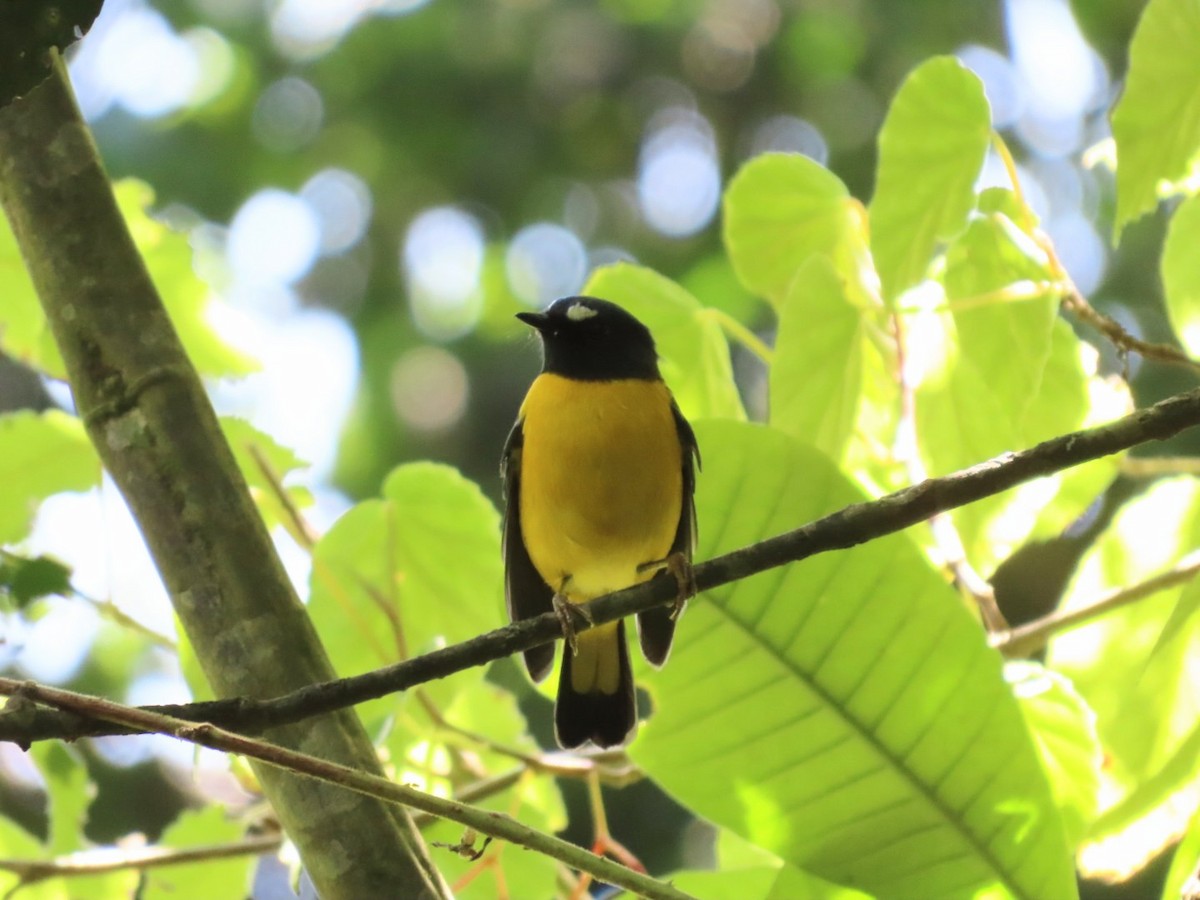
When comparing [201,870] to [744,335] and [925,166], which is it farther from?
[925,166]

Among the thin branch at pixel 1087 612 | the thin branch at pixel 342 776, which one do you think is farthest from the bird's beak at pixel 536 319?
the thin branch at pixel 342 776

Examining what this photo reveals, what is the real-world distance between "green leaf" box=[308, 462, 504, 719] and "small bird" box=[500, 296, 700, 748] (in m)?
0.34

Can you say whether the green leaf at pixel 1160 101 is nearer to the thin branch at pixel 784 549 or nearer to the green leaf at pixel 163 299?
the thin branch at pixel 784 549

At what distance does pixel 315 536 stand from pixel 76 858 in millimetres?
704

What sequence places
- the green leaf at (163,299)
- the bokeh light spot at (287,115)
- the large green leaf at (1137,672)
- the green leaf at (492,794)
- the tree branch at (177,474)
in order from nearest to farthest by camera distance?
the tree branch at (177,474), the large green leaf at (1137,672), the green leaf at (492,794), the green leaf at (163,299), the bokeh light spot at (287,115)

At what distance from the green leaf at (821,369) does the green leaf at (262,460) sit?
917 millimetres

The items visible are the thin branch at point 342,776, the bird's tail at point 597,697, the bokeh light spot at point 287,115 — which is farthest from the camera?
the bokeh light spot at point 287,115

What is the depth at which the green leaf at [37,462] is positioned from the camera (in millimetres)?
2334

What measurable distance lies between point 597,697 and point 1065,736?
1.49 m

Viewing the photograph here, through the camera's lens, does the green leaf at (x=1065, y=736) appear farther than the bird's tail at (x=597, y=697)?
No

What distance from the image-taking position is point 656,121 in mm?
10047

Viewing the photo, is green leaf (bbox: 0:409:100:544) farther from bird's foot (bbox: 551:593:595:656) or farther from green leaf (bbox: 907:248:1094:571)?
green leaf (bbox: 907:248:1094:571)

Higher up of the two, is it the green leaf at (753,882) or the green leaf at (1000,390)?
the green leaf at (1000,390)

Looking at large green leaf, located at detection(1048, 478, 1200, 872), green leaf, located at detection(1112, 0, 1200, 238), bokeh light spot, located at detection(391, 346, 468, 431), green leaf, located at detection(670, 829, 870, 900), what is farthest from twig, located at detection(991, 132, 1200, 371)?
bokeh light spot, located at detection(391, 346, 468, 431)
